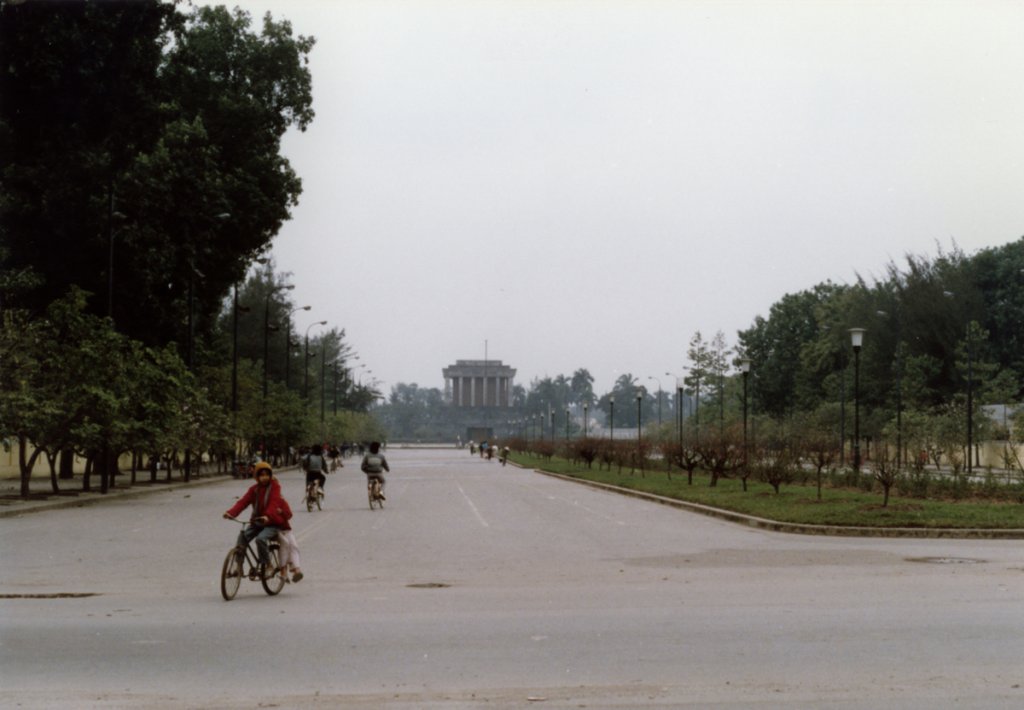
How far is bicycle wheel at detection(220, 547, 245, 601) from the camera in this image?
13.9 meters

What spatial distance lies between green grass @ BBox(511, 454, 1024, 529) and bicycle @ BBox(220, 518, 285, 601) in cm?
1318

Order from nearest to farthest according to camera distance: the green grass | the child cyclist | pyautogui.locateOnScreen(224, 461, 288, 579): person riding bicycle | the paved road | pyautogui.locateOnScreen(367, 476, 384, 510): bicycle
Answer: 1. the paved road
2. pyautogui.locateOnScreen(224, 461, 288, 579): person riding bicycle
3. the child cyclist
4. the green grass
5. pyautogui.locateOnScreen(367, 476, 384, 510): bicycle

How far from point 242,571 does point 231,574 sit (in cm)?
57

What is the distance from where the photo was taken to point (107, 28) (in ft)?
128

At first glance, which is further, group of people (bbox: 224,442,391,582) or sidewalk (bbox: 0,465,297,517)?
sidewalk (bbox: 0,465,297,517)

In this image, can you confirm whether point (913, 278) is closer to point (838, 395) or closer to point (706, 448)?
point (838, 395)

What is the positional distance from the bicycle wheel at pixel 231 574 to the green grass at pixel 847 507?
45.5 feet

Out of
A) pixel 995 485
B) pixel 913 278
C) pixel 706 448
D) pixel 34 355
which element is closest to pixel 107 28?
pixel 34 355

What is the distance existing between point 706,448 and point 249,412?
98.9ft

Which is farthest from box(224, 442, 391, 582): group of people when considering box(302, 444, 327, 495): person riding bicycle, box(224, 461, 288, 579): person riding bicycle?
box(302, 444, 327, 495): person riding bicycle

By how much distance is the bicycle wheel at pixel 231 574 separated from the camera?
13914 millimetres

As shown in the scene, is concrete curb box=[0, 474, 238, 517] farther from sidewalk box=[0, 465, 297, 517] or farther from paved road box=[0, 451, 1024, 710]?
paved road box=[0, 451, 1024, 710]

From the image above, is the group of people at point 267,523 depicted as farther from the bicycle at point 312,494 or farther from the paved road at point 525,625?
the bicycle at point 312,494

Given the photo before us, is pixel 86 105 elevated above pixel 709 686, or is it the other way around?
pixel 86 105
